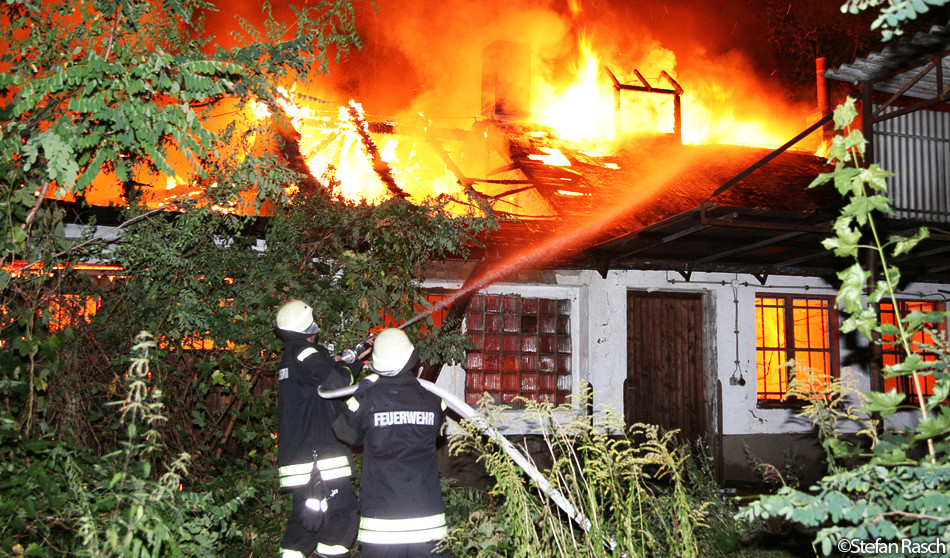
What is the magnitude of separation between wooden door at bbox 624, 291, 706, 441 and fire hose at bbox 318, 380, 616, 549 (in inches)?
248

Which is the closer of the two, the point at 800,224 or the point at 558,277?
the point at 800,224

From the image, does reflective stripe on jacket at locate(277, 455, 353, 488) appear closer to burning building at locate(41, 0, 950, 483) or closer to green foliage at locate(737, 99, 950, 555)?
burning building at locate(41, 0, 950, 483)

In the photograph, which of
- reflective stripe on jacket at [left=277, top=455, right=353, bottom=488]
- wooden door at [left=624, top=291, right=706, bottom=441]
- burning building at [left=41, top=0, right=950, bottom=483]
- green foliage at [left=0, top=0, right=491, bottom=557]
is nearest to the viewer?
green foliage at [left=0, top=0, right=491, bottom=557]

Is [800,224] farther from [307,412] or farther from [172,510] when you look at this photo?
[172,510]

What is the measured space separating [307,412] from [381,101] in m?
16.9

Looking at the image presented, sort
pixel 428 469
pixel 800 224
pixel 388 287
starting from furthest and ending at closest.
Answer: pixel 800 224 → pixel 388 287 → pixel 428 469

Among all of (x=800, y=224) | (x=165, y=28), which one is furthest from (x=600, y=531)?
(x=800, y=224)

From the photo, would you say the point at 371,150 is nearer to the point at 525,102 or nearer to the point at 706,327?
the point at 525,102

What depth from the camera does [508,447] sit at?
4254mm

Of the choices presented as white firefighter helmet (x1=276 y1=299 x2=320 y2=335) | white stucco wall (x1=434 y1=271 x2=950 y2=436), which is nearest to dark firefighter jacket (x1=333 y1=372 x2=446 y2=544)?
white firefighter helmet (x1=276 y1=299 x2=320 y2=335)

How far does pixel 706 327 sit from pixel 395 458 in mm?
7786

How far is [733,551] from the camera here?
19.1 ft

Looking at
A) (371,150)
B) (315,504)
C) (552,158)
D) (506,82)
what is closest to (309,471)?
(315,504)

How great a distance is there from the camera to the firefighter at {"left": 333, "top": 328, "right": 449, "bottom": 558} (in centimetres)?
412
